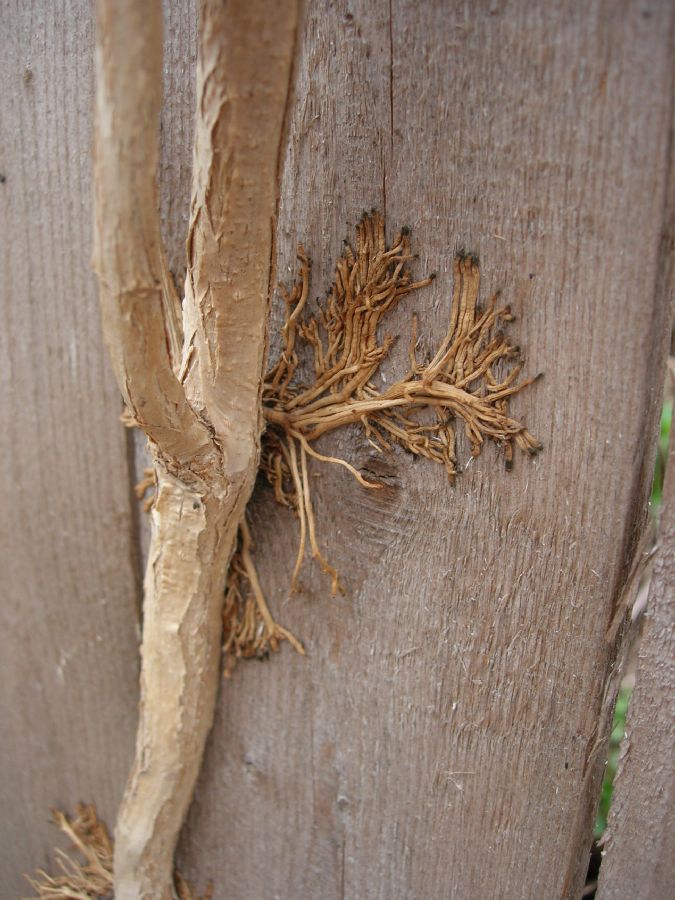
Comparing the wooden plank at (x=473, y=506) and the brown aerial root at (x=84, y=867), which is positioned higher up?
the wooden plank at (x=473, y=506)

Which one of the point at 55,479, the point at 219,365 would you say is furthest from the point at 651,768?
the point at 55,479

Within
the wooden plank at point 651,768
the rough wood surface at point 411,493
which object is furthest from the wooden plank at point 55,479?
the wooden plank at point 651,768

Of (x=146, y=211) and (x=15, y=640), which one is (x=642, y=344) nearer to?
(x=146, y=211)

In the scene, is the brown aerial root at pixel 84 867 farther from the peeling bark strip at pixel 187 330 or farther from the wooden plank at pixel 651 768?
the wooden plank at pixel 651 768

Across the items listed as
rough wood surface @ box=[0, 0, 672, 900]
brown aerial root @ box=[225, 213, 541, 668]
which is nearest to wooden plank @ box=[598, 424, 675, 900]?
rough wood surface @ box=[0, 0, 672, 900]

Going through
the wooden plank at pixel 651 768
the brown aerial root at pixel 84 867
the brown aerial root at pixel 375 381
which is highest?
the brown aerial root at pixel 375 381

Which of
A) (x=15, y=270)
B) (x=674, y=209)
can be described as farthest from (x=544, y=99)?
(x=15, y=270)

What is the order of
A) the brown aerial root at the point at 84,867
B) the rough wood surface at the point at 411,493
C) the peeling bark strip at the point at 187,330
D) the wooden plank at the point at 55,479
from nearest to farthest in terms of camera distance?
the peeling bark strip at the point at 187,330 → the rough wood surface at the point at 411,493 → the wooden plank at the point at 55,479 → the brown aerial root at the point at 84,867

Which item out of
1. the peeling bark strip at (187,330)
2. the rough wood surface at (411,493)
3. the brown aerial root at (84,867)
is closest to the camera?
the peeling bark strip at (187,330)

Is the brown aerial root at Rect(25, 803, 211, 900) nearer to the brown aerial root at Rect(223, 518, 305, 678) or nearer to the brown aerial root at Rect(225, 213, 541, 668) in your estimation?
the brown aerial root at Rect(223, 518, 305, 678)
